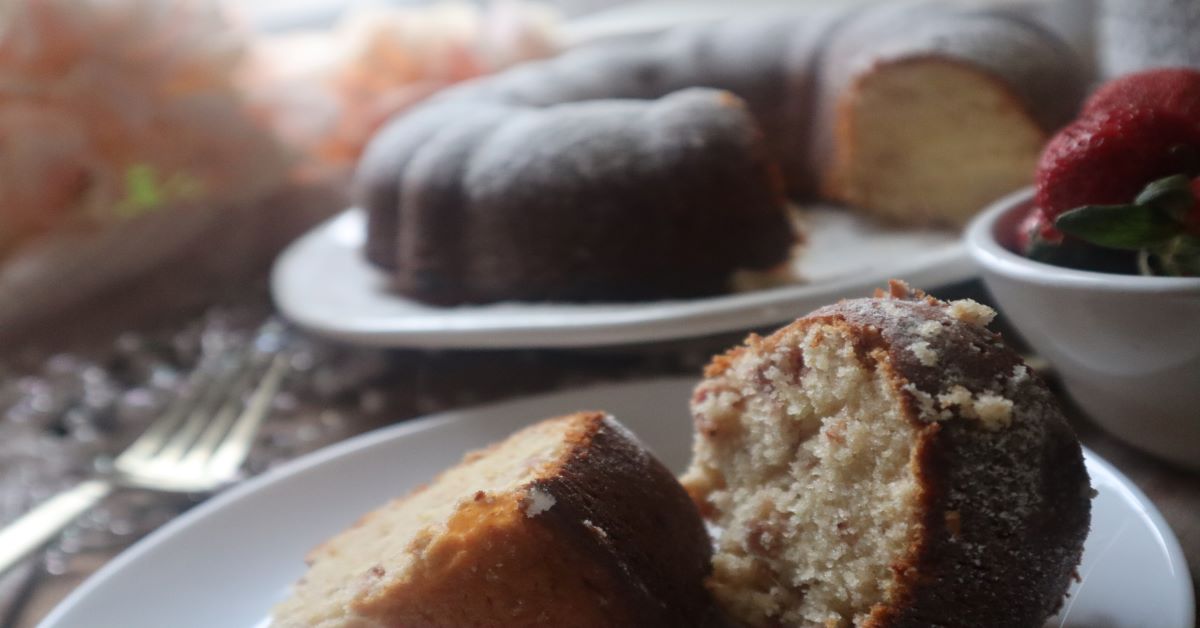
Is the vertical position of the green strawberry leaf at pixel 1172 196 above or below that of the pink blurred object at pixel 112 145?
above

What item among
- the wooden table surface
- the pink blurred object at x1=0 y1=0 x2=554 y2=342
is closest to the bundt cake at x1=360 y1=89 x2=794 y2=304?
the wooden table surface

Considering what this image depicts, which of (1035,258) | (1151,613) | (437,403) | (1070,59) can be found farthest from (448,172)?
(1151,613)

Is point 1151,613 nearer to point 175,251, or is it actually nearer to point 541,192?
point 541,192

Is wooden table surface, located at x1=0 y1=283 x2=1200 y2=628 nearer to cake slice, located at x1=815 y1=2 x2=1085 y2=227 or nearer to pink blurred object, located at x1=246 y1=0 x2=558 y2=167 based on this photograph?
cake slice, located at x1=815 y1=2 x2=1085 y2=227

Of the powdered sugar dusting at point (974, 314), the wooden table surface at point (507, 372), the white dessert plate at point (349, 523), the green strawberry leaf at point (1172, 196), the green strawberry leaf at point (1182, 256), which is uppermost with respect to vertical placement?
the green strawberry leaf at point (1172, 196)

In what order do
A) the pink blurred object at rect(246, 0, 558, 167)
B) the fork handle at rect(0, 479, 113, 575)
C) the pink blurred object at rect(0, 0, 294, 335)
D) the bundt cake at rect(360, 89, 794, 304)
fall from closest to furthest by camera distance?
the fork handle at rect(0, 479, 113, 575) < the bundt cake at rect(360, 89, 794, 304) < the pink blurred object at rect(0, 0, 294, 335) < the pink blurred object at rect(246, 0, 558, 167)

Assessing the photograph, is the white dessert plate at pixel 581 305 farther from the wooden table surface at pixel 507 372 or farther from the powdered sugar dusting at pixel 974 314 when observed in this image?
the powdered sugar dusting at pixel 974 314

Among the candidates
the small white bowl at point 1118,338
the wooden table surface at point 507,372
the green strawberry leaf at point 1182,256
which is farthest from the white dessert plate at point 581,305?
the green strawberry leaf at point 1182,256
